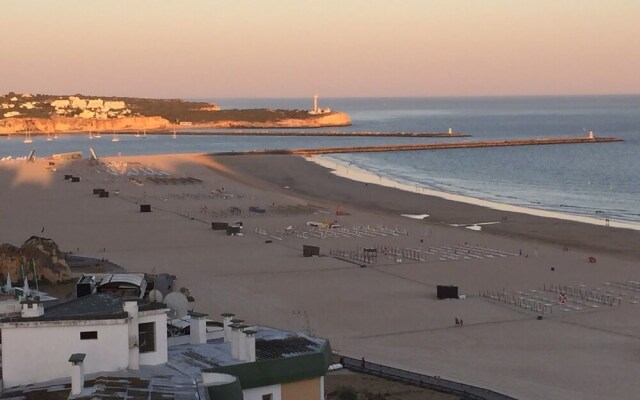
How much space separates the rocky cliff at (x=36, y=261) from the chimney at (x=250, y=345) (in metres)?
14.8

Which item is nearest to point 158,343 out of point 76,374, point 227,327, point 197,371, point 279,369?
point 197,371

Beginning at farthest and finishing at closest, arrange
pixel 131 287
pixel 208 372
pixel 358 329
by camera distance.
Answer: pixel 358 329 → pixel 131 287 → pixel 208 372

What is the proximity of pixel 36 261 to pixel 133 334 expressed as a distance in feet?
53.1

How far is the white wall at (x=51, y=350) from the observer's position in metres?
9.07

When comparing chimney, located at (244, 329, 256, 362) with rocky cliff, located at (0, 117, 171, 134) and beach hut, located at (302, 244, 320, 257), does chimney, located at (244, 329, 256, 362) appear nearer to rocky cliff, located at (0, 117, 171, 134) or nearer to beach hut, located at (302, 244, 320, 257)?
beach hut, located at (302, 244, 320, 257)

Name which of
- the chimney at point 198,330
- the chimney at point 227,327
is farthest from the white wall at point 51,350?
the chimney at point 227,327

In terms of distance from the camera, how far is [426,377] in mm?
16641

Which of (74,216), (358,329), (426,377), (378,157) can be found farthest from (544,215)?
(378,157)

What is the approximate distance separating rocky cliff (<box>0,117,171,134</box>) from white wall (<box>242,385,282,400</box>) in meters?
167

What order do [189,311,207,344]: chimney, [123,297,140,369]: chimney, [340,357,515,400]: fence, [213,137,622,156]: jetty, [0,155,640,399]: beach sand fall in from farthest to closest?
[213,137,622,156]: jetty < [0,155,640,399]: beach sand < [340,357,515,400]: fence < [189,311,207,344]: chimney < [123,297,140,369]: chimney

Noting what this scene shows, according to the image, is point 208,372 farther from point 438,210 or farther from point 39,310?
point 438,210

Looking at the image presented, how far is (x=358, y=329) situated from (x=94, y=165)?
200ft

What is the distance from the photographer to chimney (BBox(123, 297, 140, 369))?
9.24m

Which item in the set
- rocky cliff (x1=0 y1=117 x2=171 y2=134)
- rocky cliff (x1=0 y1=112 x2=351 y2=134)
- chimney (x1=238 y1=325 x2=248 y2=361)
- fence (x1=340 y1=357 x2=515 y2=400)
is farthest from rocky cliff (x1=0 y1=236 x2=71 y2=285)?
rocky cliff (x1=0 y1=117 x2=171 y2=134)
